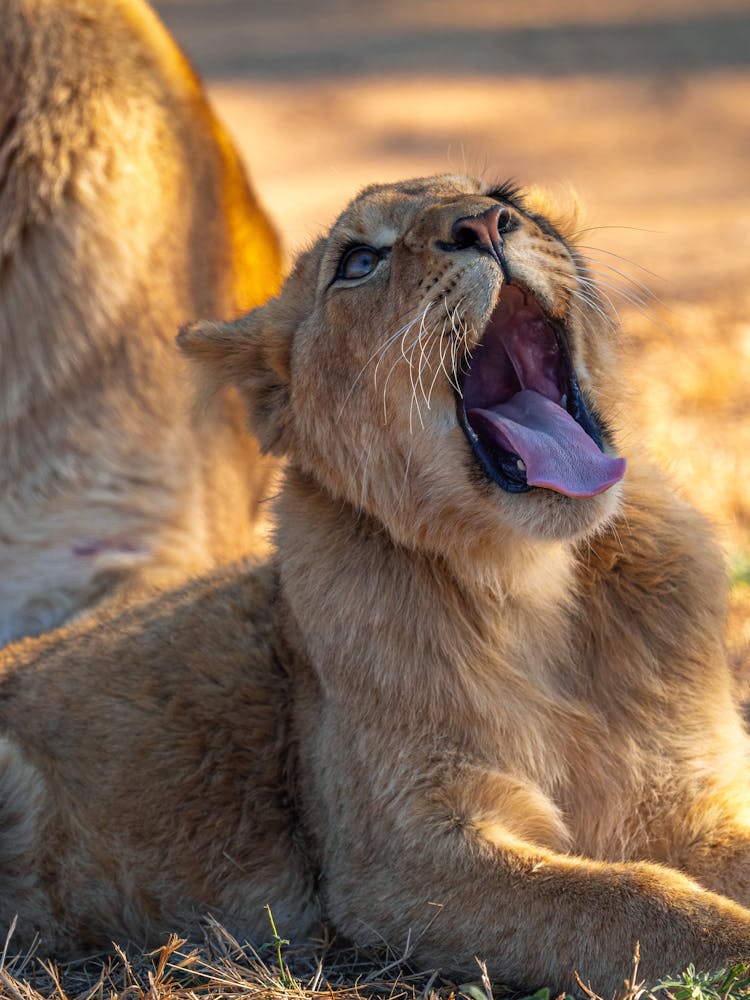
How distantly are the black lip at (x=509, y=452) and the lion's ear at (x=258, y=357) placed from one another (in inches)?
16.4

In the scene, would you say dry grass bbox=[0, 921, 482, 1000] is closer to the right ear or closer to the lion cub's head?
the lion cub's head

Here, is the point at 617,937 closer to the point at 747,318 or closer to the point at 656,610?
the point at 656,610

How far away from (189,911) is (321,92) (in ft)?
35.5

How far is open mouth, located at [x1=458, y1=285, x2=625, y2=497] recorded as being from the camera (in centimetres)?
288

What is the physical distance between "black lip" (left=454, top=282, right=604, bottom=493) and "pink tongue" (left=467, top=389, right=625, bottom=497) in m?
0.03

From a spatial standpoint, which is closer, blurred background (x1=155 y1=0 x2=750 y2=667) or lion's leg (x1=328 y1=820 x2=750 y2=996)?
lion's leg (x1=328 y1=820 x2=750 y2=996)

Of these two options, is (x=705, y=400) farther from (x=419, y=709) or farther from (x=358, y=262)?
(x=419, y=709)

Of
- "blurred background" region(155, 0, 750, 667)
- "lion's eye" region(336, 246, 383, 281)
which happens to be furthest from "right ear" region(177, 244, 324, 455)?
"blurred background" region(155, 0, 750, 667)

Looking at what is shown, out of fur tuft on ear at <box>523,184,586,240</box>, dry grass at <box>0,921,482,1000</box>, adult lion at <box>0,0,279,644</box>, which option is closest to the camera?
dry grass at <box>0,921,482,1000</box>

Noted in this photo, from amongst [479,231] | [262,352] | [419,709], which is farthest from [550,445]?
[262,352]

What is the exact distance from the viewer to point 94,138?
173 inches

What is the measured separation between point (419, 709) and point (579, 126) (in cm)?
1002

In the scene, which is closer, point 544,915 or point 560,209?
point 544,915

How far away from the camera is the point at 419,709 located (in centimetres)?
289
